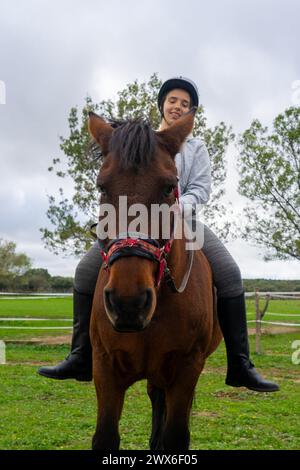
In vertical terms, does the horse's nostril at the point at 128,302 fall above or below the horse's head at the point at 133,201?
below

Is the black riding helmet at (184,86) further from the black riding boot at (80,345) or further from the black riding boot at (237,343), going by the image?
the black riding boot at (80,345)

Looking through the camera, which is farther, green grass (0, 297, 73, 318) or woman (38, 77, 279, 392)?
green grass (0, 297, 73, 318)

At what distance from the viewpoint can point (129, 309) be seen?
2.43 metres

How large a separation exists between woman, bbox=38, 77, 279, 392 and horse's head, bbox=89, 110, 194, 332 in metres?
0.92

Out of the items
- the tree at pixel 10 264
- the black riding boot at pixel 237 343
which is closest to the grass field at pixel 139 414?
the black riding boot at pixel 237 343

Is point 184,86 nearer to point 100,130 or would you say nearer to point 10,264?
point 100,130

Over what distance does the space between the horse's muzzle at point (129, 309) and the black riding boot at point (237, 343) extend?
1.60 m

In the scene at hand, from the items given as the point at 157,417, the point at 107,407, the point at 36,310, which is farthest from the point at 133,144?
the point at 36,310

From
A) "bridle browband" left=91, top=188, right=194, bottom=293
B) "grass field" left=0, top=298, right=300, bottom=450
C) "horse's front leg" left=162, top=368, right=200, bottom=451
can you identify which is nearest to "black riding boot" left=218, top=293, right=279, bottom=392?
"horse's front leg" left=162, top=368, right=200, bottom=451

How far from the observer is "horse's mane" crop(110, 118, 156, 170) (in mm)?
2707

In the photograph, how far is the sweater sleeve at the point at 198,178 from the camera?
12.5 ft

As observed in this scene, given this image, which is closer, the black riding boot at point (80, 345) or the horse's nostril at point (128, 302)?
the horse's nostril at point (128, 302)

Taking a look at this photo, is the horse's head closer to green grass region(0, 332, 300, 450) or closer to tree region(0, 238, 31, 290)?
green grass region(0, 332, 300, 450)

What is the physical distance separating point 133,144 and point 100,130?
425mm
